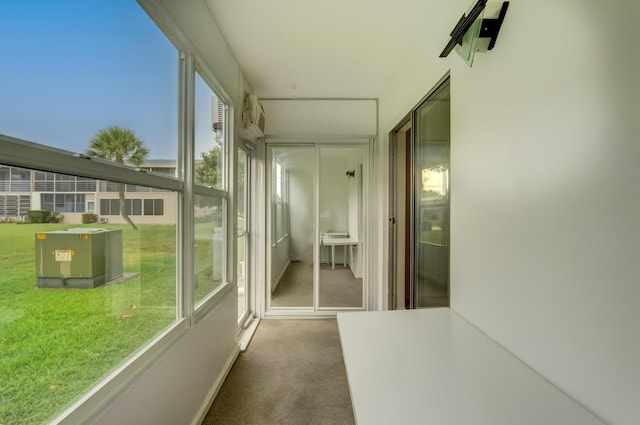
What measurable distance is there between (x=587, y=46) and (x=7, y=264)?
67.6 inches

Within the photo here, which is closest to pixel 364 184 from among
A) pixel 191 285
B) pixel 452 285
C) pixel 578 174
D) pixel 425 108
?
pixel 425 108

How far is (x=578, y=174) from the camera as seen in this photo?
2.64ft

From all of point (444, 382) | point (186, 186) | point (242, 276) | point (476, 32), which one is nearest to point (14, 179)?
point (186, 186)

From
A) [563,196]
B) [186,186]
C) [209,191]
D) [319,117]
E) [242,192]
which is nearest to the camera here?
[563,196]

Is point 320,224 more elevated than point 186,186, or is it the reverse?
point 186,186

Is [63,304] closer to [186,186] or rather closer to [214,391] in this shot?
[186,186]

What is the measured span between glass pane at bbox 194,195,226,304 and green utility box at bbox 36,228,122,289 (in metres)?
0.63

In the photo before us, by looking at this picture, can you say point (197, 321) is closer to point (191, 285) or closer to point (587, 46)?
point (191, 285)

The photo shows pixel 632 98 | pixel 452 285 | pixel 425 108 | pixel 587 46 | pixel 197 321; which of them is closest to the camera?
pixel 632 98

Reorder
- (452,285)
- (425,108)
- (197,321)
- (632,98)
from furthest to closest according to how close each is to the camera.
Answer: (425,108), (197,321), (452,285), (632,98)

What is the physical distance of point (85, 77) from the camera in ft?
3.03

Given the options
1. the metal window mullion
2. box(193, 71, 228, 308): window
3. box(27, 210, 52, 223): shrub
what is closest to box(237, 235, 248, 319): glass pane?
box(193, 71, 228, 308): window

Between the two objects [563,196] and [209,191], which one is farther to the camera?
[209,191]

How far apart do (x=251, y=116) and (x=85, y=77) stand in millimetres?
1853
